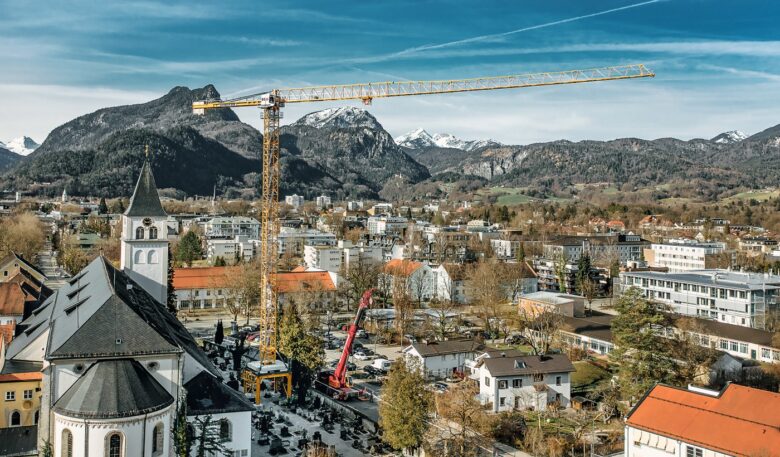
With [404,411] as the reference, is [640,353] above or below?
above

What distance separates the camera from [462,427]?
2605 centimetres

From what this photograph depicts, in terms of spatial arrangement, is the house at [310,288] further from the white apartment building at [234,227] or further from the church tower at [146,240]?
the white apartment building at [234,227]

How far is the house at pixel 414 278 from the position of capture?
212 ft

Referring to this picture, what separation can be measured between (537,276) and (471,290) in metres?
11.6

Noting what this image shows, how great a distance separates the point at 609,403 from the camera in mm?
31406

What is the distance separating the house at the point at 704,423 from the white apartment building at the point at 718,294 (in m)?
23.3

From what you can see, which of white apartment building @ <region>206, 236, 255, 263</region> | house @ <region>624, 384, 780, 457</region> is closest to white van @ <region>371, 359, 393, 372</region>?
house @ <region>624, 384, 780, 457</region>

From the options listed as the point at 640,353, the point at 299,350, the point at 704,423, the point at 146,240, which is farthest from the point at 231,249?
the point at 704,423

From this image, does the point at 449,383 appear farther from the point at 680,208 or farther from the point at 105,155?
the point at 105,155

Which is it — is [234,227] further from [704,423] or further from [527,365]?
[704,423]

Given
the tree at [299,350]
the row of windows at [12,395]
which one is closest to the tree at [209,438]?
the row of windows at [12,395]

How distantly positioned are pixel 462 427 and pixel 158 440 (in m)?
11.4

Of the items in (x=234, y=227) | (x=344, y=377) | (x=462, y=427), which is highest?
(x=234, y=227)

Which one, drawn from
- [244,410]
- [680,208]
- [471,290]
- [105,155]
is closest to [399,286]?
[471,290]
